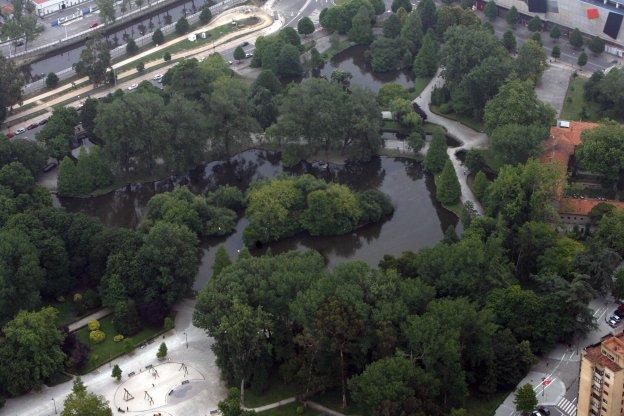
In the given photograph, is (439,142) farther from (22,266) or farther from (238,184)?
(22,266)

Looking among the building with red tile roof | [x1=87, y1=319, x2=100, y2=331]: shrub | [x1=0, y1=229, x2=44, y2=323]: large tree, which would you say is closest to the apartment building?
the building with red tile roof

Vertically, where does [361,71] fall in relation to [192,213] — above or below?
below

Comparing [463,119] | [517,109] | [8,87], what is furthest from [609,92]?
[8,87]

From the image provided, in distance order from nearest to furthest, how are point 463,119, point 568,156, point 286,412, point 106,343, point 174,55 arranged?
point 286,412 < point 106,343 < point 568,156 < point 463,119 < point 174,55

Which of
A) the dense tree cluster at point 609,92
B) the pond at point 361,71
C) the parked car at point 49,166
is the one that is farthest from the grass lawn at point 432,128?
the parked car at point 49,166

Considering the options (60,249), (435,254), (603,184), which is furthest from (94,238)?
(603,184)

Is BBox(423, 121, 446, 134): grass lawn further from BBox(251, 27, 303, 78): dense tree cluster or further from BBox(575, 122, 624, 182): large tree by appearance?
BBox(251, 27, 303, 78): dense tree cluster

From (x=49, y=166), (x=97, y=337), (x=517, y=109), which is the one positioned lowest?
(x=49, y=166)

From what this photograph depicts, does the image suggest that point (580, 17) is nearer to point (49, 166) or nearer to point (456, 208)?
point (456, 208)
